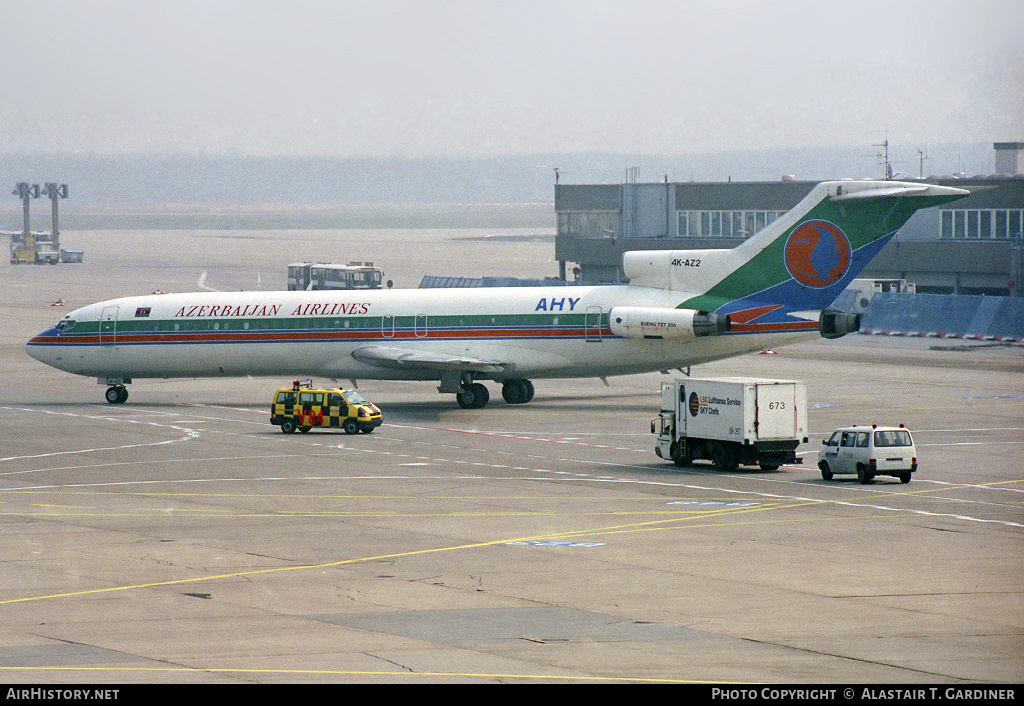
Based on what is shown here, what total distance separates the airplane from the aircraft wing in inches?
2.6

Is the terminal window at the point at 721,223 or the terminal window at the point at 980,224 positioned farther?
the terminal window at the point at 721,223

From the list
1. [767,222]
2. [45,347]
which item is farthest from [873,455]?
[767,222]

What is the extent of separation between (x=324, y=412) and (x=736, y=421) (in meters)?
17.7

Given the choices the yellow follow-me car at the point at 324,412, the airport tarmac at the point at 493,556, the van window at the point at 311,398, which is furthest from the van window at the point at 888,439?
the van window at the point at 311,398

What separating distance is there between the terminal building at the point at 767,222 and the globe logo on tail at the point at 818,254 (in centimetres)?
3197

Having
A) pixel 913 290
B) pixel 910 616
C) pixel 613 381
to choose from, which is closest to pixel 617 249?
pixel 913 290

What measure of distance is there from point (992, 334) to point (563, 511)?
196ft

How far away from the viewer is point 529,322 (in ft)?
199

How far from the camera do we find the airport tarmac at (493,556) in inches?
835

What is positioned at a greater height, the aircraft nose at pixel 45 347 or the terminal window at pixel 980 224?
the terminal window at pixel 980 224

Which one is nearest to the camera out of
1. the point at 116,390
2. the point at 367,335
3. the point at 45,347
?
the point at 367,335

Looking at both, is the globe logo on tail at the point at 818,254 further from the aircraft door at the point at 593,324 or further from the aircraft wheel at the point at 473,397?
the aircraft wheel at the point at 473,397

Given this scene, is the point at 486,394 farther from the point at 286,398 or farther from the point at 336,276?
the point at 336,276

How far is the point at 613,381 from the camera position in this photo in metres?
73.9
